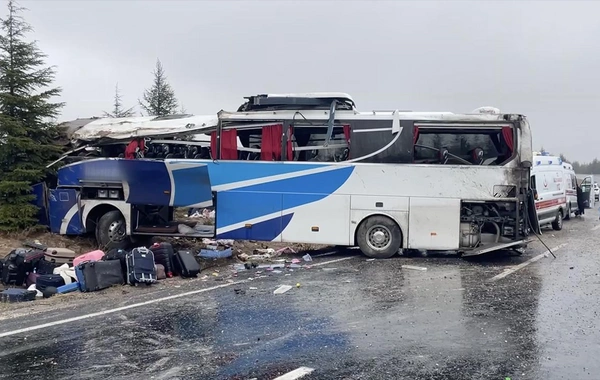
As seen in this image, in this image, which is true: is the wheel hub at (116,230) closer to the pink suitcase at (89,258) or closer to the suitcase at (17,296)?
the pink suitcase at (89,258)

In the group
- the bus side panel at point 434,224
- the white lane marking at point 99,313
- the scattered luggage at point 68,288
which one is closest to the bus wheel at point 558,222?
the bus side panel at point 434,224

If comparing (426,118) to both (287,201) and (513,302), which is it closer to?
(287,201)

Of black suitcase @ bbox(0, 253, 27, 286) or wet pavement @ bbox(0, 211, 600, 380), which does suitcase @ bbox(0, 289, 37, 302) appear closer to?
wet pavement @ bbox(0, 211, 600, 380)

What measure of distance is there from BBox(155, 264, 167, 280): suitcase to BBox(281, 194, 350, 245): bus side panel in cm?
292

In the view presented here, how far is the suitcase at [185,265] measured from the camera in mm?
10258

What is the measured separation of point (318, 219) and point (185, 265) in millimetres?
3149

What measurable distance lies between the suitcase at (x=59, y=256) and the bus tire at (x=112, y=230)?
178 centimetres

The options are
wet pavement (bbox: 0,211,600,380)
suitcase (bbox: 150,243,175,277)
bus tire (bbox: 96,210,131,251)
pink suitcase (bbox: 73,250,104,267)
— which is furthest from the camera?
bus tire (bbox: 96,210,131,251)

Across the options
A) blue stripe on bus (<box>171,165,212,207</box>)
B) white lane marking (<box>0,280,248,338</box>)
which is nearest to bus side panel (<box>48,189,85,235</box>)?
blue stripe on bus (<box>171,165,212,207</box>)

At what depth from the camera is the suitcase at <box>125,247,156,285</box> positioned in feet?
31.1

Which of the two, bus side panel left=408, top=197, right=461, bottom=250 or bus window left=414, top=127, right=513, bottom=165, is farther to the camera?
bus window left=414, top=127, right=513, bottom=165

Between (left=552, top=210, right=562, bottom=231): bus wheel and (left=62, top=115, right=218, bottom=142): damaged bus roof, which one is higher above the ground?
(left=62, top=115, right=218, bottom=142): damaged bus roof

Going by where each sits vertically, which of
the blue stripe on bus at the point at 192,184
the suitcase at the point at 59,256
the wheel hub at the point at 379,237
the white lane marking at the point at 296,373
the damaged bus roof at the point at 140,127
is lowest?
the white lane marking at the point at 296,373

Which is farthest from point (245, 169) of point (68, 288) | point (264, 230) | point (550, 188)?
point (550, 188)
